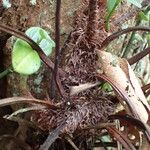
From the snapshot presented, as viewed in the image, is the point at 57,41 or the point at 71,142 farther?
the point at 71,142

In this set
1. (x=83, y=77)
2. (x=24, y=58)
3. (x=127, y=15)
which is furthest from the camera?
(x=127, y=15)

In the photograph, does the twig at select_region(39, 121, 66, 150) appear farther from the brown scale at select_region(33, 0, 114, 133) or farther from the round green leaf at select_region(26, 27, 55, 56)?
the round green leaf at select_region(26, 27, 55, 56)

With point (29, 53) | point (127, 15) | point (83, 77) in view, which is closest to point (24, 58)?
point (29, 53)

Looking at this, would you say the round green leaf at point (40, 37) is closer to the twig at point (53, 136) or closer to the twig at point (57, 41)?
the twig at point (57, 41)

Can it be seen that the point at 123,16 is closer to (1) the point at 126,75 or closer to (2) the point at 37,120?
(1) the point at 126,75

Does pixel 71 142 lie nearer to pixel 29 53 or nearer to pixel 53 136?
pixel 53 136

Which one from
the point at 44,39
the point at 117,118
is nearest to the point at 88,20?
the point at 44,39

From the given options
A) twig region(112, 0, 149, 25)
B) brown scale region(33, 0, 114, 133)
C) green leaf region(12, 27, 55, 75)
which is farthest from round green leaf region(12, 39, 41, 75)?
twig region(112, 0, 149, 25)
